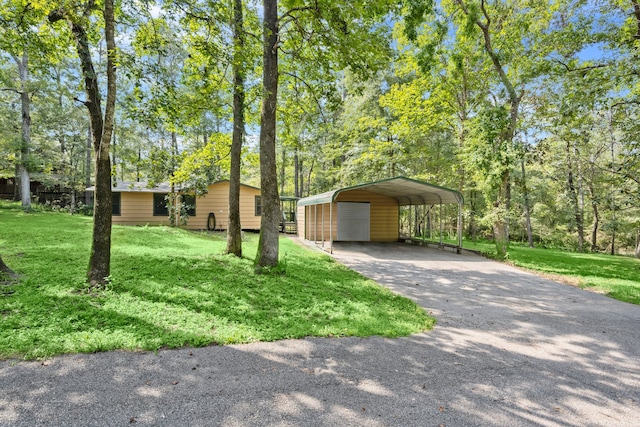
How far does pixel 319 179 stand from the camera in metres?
25.7

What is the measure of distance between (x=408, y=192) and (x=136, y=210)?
44.7 feet

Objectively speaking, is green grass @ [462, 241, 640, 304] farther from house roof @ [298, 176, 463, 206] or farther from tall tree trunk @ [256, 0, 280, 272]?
tall tree trunk @ [256, 0, 280, 272]

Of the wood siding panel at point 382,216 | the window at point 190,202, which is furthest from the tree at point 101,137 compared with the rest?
the window at point 190,202

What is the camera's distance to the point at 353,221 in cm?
1436

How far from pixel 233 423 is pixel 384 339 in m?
2.06

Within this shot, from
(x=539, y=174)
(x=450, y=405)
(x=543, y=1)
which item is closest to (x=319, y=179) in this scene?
(x=539, y=174)

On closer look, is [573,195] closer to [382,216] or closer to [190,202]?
[382,216]

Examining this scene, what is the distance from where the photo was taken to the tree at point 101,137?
4.52 meters

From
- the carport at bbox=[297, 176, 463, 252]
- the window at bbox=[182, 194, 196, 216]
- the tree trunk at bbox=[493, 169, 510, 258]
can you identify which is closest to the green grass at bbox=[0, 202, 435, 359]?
the tree trunk at bbox=[493, 169, 510, 258]

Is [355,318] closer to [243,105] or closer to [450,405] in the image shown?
[450,405]

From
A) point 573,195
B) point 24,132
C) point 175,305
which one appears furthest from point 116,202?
point 573,195

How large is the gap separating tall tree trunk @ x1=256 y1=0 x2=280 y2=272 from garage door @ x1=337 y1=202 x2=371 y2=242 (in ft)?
26.3

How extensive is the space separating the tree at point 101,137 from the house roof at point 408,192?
21.4 feet

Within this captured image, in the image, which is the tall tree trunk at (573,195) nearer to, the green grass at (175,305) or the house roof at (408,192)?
the house roof at (408,192)
